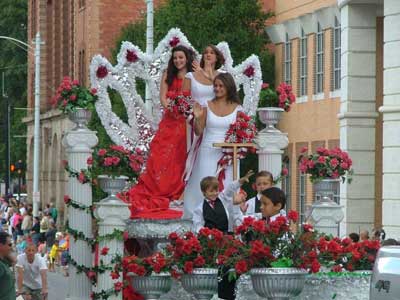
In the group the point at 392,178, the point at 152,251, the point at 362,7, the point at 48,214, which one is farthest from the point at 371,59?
the point at 48,214

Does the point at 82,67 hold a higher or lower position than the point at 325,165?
higher

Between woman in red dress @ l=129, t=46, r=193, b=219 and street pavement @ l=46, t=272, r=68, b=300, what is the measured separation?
11988 mm

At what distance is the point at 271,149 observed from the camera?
65.4 ft

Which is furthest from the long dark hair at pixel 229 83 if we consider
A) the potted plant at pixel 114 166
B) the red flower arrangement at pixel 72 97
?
the red flower arrangement at pixel 72 97

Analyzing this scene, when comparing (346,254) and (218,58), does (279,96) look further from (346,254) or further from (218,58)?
(346,254)

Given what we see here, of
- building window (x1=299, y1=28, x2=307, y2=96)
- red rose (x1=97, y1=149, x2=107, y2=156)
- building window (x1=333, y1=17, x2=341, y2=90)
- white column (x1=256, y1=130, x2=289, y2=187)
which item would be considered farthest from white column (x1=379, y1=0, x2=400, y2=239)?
building window (x1=299, y1=28, x2=307, y2=96)

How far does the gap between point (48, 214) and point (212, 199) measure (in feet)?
163

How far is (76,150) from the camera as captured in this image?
2030cm

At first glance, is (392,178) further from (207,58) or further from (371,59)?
(207,58)

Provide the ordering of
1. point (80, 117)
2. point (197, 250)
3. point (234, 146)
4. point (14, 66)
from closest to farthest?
point (197, 250) < point (234, 146) < point (80, 117) < point (14, 66)

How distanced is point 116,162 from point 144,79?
2527 mm

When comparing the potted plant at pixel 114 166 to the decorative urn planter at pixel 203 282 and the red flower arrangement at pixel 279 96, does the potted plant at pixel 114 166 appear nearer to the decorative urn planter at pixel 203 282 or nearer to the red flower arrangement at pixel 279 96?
the red flower arrangement at pixel 279 96

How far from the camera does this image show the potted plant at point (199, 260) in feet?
44.8

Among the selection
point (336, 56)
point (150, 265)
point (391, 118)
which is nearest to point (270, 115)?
point (150, 265)
